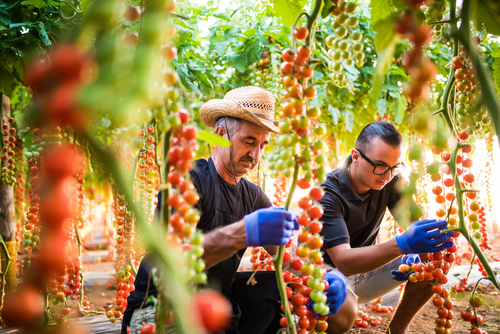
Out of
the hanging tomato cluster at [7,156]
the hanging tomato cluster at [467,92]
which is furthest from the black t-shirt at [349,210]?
the hanging tomato cluster at [7,156]

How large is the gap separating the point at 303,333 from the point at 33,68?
0.65 metres

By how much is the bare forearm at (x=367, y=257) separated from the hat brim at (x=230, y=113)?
0.68 metres

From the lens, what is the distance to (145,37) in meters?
0.32

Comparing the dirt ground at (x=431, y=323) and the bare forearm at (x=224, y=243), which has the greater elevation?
the bare forearm at (x=224, y=243)

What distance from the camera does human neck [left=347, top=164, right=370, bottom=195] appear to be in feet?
6.53

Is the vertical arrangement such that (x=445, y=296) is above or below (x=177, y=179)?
below

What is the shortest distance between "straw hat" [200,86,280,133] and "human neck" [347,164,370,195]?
22.8 inches

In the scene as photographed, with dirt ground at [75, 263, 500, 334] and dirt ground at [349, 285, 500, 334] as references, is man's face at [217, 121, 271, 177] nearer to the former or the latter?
dirt ground at [75, 263, 500, 334]

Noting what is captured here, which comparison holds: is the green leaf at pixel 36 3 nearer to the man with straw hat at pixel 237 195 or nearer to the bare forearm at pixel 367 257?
the man with straw hat at pixel 237 195

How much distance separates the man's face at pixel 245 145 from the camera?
1679 mm

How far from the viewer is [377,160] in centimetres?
184

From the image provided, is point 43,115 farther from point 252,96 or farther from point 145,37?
point 252,96

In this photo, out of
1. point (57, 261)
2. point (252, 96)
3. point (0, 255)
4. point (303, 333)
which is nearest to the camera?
point (57, 261)

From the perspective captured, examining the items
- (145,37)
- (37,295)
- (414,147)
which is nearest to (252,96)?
(414,147)
